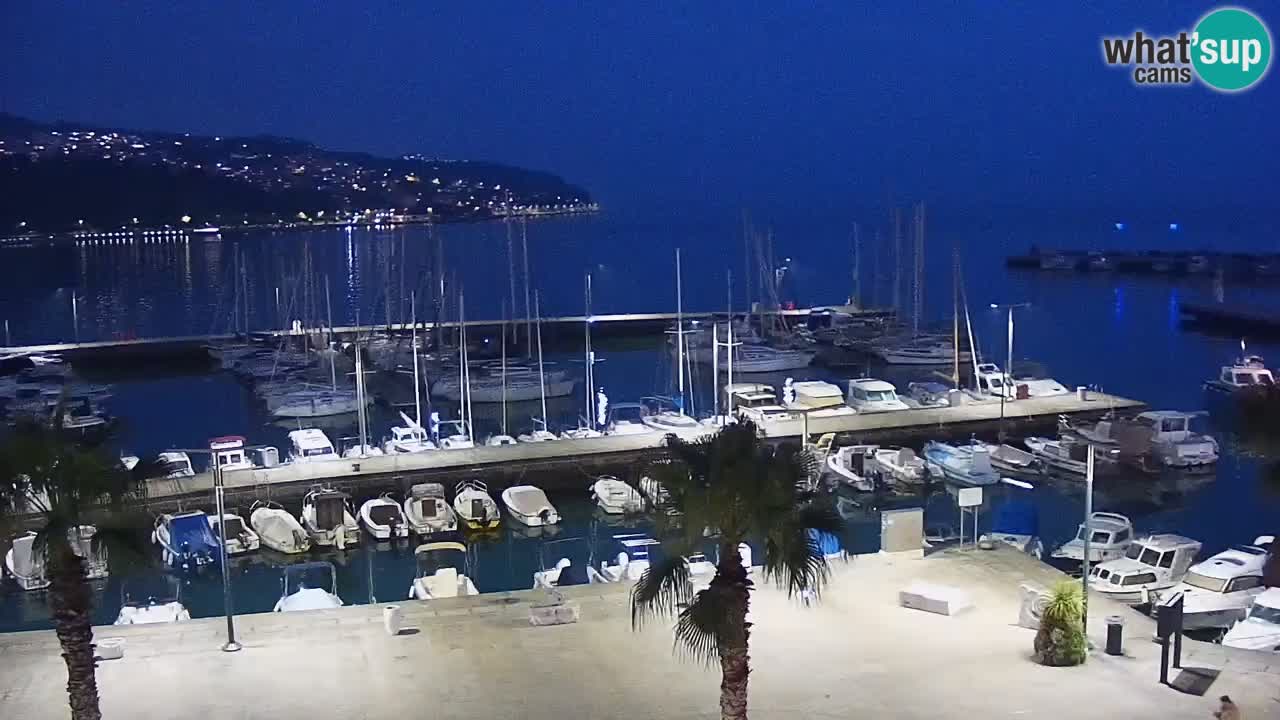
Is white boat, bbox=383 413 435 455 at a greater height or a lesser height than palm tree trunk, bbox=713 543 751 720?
lesser

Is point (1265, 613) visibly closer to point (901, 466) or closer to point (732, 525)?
point (732, 525)

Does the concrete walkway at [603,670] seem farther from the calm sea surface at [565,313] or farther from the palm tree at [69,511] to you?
the palm tree at [69,511]

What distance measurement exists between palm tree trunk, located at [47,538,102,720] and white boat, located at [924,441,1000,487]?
24694 millimetres

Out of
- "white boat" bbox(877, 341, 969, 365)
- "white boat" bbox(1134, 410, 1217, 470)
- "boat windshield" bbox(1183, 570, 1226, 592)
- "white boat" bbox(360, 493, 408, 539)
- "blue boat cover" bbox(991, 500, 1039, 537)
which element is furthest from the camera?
"white boat" bbox(877, 341, 969, 365)

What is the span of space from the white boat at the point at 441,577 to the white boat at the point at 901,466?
1123 centimetres

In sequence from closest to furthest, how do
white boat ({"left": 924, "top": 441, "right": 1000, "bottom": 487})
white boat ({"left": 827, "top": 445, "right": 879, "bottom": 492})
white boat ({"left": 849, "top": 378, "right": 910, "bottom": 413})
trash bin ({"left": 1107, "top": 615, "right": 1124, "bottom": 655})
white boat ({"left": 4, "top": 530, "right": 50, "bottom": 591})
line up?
1. trash bin ({"left": 1107, "top": 615, "right": 1124, "bottom": 655})
2. white boat ({"left": 4, "top": 530, "right": 50, "bottom": 591})
3. white boat ({"left": 827, "top": 445, "right": 879, "bottom": 492})
4. white boat ({"left": 924, "top": 441, "right": 1000, "bottom": 487})
5. white boat ({"left": 849, "top": 378, "right": 910, "bottom": 413})

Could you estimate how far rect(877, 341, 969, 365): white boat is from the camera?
53312mm

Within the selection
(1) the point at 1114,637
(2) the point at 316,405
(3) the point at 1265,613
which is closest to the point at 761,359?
(2) the point at 316,405

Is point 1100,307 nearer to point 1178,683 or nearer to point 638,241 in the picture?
point 1178,683

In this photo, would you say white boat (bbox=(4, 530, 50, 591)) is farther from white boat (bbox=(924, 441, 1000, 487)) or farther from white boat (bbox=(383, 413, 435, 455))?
white boat (bbox=(924, 441, 1000, 487))

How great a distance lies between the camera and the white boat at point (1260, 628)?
16.9 m

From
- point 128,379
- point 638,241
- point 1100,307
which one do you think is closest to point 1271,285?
point 1100,307

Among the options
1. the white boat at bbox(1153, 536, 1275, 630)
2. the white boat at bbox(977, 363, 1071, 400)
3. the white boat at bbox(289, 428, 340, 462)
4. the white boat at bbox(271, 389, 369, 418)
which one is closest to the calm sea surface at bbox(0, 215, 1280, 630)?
the white boat at bbox(271, 389, 369, 418)

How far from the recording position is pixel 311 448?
3322cm
